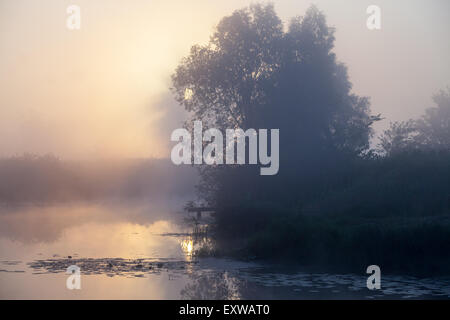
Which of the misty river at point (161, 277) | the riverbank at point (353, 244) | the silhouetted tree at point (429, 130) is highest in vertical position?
the silhouetted tree at point (429, 130)

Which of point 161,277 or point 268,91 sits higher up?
point 268,91

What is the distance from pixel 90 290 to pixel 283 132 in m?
26.6

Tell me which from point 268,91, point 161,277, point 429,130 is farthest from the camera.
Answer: point 429,130

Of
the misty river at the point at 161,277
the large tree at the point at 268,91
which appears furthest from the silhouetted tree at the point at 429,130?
the misty river at the point at 161,277

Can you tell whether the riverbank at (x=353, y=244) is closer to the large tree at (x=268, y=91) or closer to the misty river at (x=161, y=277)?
the misty river at (x=161, y=277)

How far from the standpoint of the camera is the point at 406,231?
25188 millimetres

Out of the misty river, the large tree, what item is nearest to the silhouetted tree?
the large tree

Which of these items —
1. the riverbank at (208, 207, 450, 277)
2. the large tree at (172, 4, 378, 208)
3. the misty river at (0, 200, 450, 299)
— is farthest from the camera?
the large tree at (172, 4, 378, 208)

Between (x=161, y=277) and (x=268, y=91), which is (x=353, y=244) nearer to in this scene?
(x=161, y=277)

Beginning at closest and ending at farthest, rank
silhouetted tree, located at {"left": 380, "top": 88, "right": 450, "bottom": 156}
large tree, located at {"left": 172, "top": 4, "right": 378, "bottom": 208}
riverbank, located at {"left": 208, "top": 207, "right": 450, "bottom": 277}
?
riverbank, located at {"left": 208, "top": 207, "right": 450, "bottom": 277} < large tree, located at {"left": 172, "top": 4, "right": 378, "bottom": 208} < silhouetted tree, located at {"left": 380, "top": 88, "right": 450, "bottom": 156}

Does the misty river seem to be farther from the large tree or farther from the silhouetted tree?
the silhouetted tree

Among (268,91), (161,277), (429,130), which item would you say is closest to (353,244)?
(161,277)
